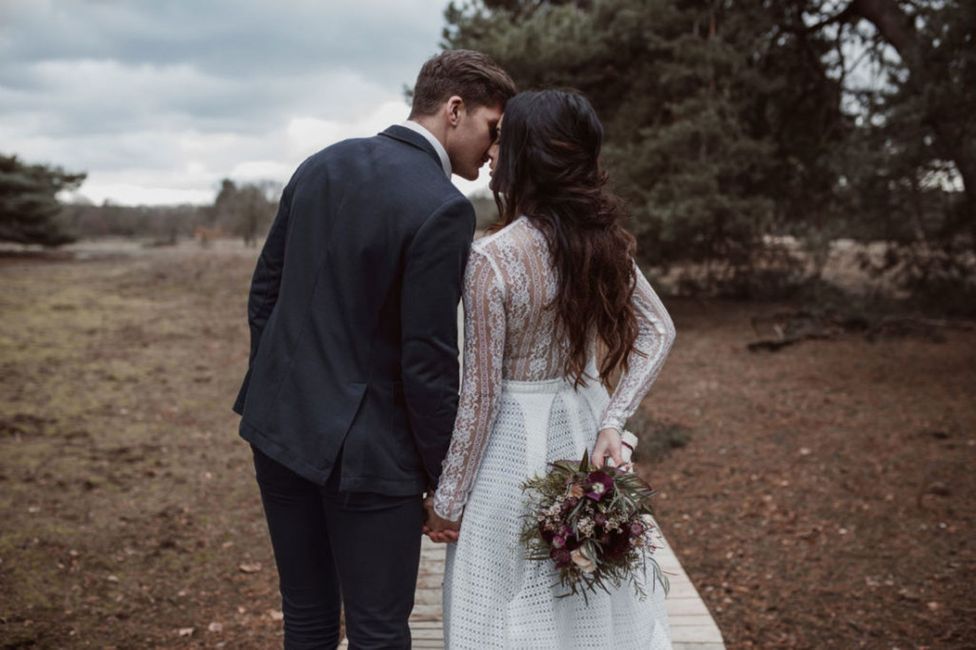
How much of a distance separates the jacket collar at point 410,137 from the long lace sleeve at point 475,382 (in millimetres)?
272

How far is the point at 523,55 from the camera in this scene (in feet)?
38.4

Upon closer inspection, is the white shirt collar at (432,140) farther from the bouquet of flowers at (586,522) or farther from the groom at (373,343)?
the bouquet of flowers at (586,522)

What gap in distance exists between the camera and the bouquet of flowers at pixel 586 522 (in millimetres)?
1970

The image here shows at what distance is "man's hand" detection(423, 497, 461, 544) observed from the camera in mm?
2111

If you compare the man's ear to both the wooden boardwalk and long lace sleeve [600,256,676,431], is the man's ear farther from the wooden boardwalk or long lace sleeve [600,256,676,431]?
the wooden boardwalk

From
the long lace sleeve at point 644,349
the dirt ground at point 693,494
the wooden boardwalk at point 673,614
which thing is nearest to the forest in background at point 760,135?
the dirt ground at point 693,494

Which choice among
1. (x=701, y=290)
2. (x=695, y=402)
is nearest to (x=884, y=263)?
(x=701, y=290)

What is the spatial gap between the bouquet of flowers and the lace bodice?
0.64 feet

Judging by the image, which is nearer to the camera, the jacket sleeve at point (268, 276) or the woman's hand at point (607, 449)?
the jacket sleeve at point (268, 276)

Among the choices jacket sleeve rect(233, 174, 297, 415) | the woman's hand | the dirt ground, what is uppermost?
jacket sleeve rect(233, 174, 297, 415)

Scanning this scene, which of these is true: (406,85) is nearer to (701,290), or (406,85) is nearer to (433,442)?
(701,290)

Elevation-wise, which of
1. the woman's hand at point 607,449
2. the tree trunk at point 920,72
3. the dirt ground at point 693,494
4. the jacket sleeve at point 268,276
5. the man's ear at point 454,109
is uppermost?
the tree trunk at point 920,72

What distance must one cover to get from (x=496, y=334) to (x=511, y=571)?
2.09 feet

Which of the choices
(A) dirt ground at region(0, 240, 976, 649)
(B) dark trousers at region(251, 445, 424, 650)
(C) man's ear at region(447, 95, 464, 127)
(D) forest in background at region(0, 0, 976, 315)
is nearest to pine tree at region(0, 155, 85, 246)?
(A) dirt ground at region(0, 240, 976, 649)
